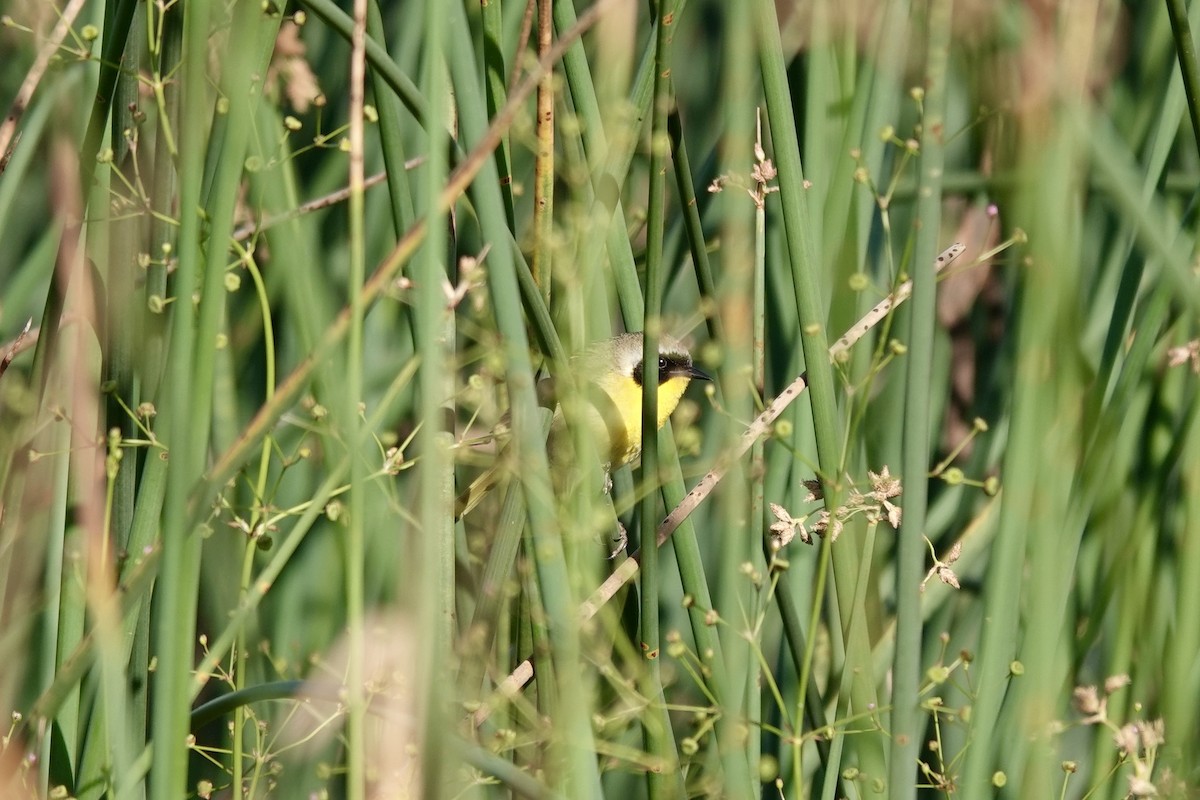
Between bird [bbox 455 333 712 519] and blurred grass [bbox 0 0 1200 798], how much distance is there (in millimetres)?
239

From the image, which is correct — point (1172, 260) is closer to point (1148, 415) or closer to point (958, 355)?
point (1148, 415)

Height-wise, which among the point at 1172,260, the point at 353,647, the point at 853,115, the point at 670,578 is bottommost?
the point at 670,578

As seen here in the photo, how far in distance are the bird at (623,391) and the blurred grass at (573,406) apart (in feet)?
0.79

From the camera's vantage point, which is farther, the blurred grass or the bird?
the bird

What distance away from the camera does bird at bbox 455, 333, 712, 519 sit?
199 centimetres

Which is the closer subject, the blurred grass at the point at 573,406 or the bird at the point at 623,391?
the blurred grass at the point at 573,406

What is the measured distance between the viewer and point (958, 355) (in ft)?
6.06

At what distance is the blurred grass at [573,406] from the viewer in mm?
704

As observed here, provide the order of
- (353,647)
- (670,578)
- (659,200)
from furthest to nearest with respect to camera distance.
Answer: (670,578), (659,200), (353,647)

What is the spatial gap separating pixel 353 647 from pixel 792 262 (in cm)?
54

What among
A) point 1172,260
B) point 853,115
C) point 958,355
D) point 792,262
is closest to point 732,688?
point 792,262

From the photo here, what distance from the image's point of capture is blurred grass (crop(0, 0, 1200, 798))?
70cm

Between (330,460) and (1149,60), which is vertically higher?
(1149,60)

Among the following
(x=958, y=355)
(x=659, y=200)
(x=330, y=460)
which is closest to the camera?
(x=659, y=200)
